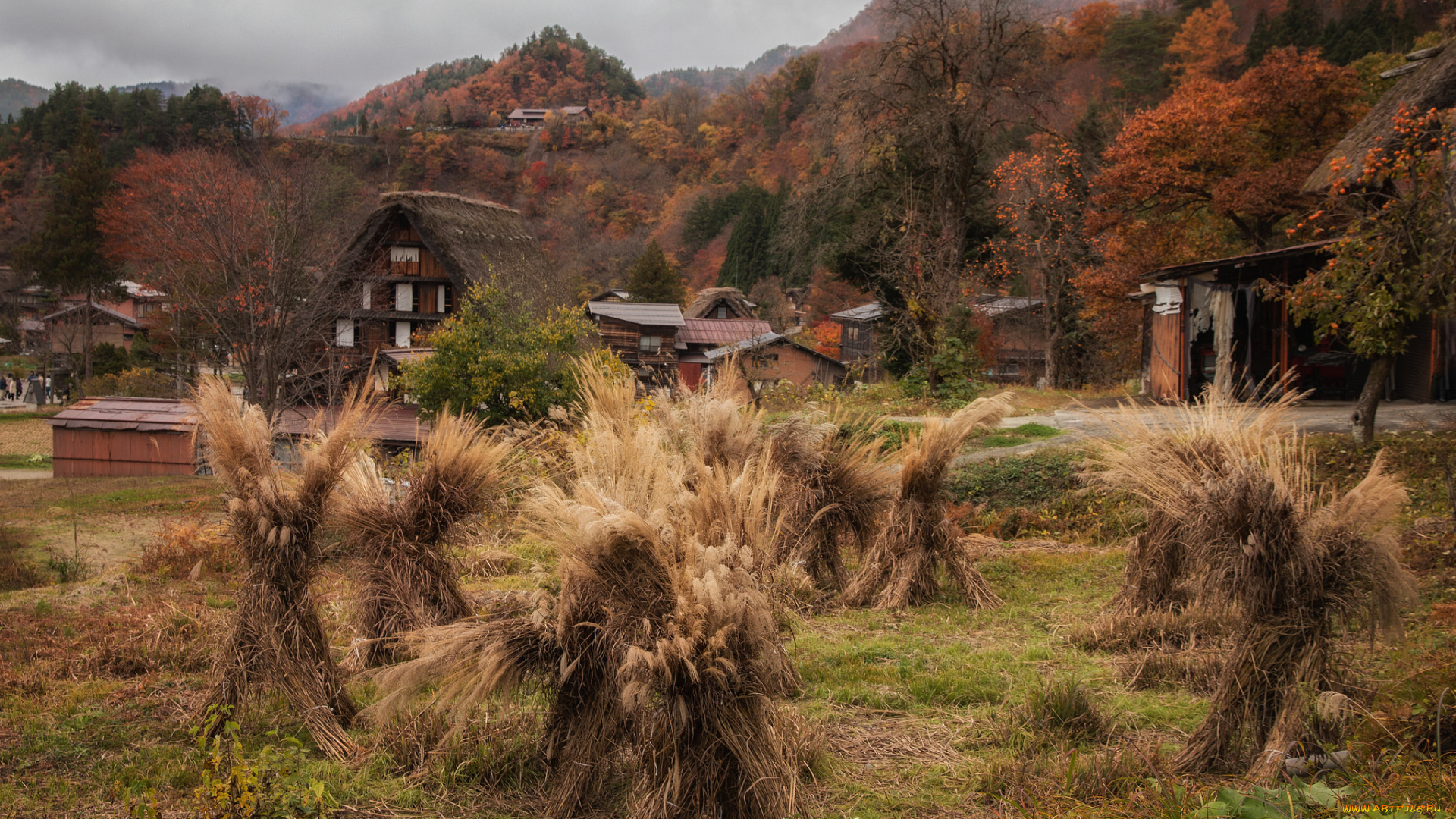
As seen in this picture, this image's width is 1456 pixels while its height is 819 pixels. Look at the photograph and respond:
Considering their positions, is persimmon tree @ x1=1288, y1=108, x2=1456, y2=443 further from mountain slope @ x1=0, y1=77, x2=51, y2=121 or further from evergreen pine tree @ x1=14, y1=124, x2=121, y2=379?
mountain slope @ x1=0, y1=77, x2=51, y2=121

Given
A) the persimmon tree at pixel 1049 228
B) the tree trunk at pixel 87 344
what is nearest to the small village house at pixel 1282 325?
the persimmon tree at pixel 1049 228

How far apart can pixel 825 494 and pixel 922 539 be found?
33.6 inches

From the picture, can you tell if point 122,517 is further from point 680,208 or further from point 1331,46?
point 680,208

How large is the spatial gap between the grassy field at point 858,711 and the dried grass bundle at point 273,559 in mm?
174

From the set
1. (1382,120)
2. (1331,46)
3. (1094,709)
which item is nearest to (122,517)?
(1094,709)

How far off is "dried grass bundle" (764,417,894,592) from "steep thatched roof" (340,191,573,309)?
1648 cm

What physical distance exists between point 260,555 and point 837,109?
2156 cm

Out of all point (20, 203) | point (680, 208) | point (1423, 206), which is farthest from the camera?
point (680, 208)

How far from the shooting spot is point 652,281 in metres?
47.6

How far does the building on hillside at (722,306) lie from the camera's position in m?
45.5

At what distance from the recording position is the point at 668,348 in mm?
37844

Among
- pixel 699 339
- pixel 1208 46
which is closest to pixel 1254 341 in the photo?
pixel 1208 46

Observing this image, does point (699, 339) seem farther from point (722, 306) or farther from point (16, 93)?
point (16, 93)

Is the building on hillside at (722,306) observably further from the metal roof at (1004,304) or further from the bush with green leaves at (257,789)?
the bush with green leaves at (257,789)
